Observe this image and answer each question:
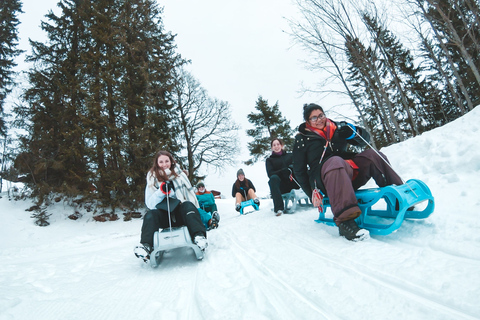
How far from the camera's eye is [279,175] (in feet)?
16.3

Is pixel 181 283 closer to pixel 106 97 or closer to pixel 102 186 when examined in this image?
pixel 102 186

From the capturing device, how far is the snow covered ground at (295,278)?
3.80 ft

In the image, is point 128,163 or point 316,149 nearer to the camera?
point 316,149

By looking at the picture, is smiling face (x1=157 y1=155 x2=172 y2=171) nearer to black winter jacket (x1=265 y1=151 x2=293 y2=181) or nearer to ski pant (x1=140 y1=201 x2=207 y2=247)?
ski pant (x1=140 y1=201 x2=207 y2=247)

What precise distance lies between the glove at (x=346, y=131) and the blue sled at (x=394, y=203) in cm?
69

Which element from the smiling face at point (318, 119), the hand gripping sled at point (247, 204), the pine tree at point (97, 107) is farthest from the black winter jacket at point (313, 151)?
the pine tree at point (97, 107)

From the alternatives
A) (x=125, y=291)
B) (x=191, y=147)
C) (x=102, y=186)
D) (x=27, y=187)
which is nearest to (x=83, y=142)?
(x=102, y=186)

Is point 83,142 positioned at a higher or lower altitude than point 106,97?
lower

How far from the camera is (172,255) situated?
274cm

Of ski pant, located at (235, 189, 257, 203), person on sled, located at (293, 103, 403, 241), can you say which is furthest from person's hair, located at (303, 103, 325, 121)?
ski pant, located at (235, 189, 257, 203)

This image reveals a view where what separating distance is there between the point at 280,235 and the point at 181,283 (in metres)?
1.43

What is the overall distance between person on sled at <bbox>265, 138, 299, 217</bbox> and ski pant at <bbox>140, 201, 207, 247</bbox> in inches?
85.2

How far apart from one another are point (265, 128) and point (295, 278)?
59.9ft

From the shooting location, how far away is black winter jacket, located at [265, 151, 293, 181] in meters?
4.95
